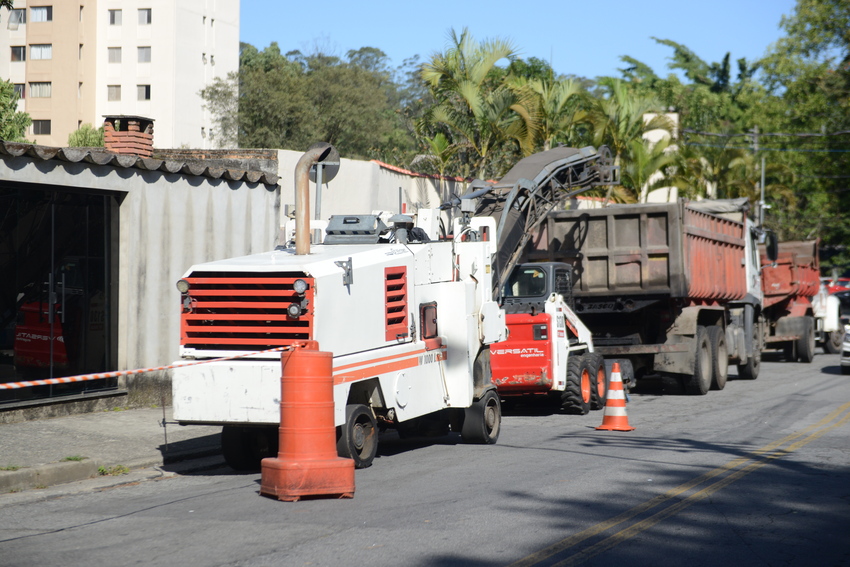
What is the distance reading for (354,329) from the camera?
9516 mm

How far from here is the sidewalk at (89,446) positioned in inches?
380

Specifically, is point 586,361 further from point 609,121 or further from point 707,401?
point 609,121

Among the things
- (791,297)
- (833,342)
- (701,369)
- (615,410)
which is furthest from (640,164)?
(615,410)

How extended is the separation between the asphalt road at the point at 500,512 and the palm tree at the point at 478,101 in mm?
12177

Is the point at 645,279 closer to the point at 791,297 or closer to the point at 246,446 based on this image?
the point at 246,446

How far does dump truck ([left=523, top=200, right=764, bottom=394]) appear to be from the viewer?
17.0 meters

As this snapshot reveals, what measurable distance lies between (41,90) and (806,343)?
5117 centimetres

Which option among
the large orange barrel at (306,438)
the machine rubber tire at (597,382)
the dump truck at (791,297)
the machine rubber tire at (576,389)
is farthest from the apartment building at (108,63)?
the large orange barrel at (306,438)

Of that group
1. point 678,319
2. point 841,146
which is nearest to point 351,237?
point 678,319

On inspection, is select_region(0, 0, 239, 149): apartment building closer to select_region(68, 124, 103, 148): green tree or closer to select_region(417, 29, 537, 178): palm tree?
select_region(68, 124, 103, 148): green tree

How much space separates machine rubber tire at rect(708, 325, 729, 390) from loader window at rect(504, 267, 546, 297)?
190 inches

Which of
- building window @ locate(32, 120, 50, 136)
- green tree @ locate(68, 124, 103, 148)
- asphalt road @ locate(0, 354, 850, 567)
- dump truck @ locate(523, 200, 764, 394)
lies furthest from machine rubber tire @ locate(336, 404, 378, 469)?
building window @ locate(32, 120, 50, 136)

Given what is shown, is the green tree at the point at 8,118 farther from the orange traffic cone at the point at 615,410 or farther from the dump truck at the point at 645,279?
the orange traffic cone at the point at 615,410

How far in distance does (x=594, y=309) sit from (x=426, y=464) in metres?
7.86
